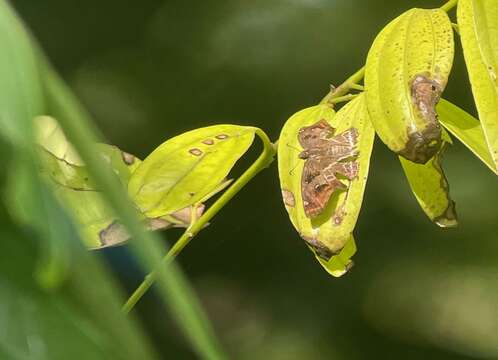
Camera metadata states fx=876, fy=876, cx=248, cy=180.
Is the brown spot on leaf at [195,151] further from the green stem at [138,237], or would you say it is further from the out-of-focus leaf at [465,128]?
the green stem at [138,237]

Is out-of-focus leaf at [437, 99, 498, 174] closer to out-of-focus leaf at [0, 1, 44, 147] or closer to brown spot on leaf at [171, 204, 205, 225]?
brown spot on leaf at [171, 204, 205, 225]

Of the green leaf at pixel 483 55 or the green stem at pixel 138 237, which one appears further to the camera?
the green leaf at pixel 483 55

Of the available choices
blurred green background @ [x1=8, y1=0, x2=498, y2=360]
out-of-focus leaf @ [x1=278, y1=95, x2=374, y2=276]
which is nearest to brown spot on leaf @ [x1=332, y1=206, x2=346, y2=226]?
out-of-focus leaf @ [x1=278, y1=95, x2=374, y2=276]

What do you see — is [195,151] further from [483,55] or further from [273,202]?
[273,202]

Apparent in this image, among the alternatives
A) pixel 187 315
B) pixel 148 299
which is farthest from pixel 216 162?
pixel 148 299

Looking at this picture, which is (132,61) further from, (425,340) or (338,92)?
(338,92)

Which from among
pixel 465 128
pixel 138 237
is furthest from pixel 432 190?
pixel 138 237

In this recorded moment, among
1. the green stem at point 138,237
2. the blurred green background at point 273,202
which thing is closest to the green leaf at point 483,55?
the green stem at point 138,237
